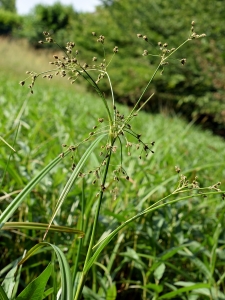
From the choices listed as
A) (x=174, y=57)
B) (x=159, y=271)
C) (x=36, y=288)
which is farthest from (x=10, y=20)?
(x=36, y=288)

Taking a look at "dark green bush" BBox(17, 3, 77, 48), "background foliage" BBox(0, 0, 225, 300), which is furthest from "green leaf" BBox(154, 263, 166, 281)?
"dark green bush" BBox(17, 3, 77, 48)

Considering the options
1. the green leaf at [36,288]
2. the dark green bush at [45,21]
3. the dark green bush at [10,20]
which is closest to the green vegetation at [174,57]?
the green leaf at [36,288]

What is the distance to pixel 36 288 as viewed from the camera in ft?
2.86

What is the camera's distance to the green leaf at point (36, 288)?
2.83ft

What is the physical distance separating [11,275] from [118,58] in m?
15.4

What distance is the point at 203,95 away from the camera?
1395 centimetres

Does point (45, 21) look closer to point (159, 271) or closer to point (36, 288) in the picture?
point (159, 271)

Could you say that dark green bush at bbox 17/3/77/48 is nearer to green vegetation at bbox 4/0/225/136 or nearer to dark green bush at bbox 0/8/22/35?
dark green bush at bbox 0/8/22/35

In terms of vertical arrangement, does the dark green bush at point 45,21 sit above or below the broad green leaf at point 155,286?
above

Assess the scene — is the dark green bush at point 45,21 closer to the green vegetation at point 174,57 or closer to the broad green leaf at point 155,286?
the green vegetation at point 174,57

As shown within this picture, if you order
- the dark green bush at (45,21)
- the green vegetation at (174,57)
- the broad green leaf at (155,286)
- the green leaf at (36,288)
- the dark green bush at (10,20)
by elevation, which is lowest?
the broad green leaf at (155,286)

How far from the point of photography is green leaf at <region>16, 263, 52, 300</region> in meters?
0.86

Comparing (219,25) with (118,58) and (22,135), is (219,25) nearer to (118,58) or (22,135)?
(118,58)

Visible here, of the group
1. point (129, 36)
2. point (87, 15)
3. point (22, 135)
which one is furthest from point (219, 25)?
point (22, 135)
